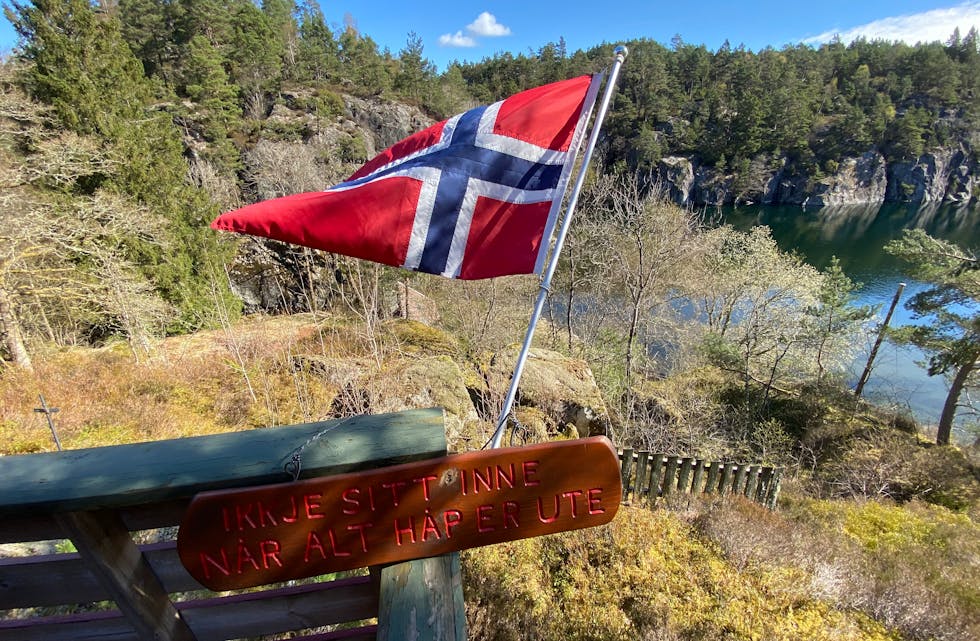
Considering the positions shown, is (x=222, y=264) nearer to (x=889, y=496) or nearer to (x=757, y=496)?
(x=757, y=496)

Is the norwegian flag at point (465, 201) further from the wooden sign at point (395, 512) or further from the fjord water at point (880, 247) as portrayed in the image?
the fjord water at point (880, 247)

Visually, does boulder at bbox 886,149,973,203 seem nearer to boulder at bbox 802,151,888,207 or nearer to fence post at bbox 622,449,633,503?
boulder at bbox 802,151,888,207

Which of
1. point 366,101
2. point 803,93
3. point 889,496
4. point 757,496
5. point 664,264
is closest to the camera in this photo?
point 757,496

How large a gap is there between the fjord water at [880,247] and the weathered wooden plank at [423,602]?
1931 cm

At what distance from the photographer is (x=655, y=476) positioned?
6.59m

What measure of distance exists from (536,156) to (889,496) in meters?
13.5

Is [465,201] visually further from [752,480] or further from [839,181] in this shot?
[839,181]

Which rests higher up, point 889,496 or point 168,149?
point 168,149

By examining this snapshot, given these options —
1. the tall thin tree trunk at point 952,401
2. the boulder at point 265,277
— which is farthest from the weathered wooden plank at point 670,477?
the boulder at point 265,277

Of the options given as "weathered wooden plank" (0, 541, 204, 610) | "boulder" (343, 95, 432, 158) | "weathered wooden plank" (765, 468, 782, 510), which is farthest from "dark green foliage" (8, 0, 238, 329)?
"boulder" (343, 95, 432, 158)

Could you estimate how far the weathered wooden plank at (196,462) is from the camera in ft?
3.67

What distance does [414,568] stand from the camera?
1.32 m

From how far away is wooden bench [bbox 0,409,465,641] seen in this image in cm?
115

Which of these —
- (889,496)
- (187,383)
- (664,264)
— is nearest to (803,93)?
(664,264)
